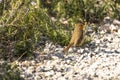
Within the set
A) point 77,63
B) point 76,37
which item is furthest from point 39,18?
point 77,63

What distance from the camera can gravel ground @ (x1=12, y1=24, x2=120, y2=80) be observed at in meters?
5.63

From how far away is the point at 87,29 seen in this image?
6.79 metres

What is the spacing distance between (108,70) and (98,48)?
0.61 m

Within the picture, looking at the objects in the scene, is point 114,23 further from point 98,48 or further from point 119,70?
point 119,70

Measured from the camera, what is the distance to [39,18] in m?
6.45

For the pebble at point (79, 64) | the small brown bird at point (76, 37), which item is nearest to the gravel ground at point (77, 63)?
the pebble at point (79, 64)

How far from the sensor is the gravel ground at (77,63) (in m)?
5.63

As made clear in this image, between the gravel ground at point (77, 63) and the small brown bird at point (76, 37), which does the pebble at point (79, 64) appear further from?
the small brown bird at point (76, 37)

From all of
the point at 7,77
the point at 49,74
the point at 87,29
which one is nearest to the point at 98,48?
the point at 87,29

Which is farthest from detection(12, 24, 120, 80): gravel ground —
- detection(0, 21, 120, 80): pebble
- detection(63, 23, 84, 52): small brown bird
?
detection(63, 23, 84, 52): small brown bird

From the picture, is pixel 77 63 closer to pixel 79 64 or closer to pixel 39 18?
pixel 79 64

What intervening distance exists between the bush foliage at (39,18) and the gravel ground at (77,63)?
20 centimetres

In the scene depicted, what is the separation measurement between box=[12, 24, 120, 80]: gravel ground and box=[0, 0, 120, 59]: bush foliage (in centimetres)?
20

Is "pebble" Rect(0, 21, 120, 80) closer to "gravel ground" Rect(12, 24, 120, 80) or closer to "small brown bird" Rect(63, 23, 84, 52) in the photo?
"gravel ground" Rect(12, 24, 120, 80)
